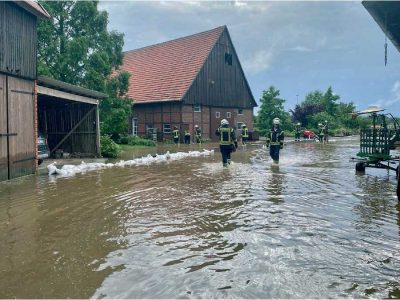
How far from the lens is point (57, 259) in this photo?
4727mm

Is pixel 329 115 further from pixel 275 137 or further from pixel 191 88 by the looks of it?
pixel 275 137

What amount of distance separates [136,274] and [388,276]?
2718 mm

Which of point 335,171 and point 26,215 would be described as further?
point 335,171

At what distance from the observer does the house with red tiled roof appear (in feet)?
115

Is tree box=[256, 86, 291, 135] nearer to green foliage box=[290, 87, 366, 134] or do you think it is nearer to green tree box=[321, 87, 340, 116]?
green foliage box=[290, 87, 366, 134]

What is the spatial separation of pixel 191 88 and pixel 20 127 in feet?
75.2

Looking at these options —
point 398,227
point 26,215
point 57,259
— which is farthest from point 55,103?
point 398,227

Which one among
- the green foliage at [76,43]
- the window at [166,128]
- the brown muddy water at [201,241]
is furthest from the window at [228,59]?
the brown muddy water at [201,241]

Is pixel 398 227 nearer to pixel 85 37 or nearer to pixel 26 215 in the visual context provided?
pixel 26 215

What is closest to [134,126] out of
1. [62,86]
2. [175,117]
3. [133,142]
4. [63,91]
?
[175,117]

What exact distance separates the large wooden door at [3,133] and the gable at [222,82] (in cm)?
2276

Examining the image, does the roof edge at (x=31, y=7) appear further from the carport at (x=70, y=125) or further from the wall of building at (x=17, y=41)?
the carport at (x=70, y=125)

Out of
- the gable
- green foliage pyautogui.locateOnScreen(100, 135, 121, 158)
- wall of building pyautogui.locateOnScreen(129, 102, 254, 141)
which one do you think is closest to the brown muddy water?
green foliage pyautogui.locateOnScreen(100, 135, 121, 158)

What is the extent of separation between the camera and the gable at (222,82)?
116ft
